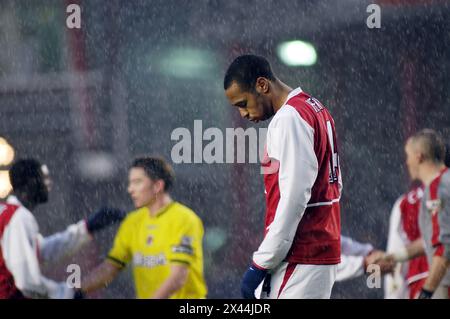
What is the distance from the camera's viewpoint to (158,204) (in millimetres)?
5160

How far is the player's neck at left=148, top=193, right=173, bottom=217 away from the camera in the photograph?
5.15 m

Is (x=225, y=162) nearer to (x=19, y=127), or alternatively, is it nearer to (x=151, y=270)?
(x=19, y=127)

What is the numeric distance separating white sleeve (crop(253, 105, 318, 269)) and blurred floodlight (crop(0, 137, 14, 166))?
13.9 ft

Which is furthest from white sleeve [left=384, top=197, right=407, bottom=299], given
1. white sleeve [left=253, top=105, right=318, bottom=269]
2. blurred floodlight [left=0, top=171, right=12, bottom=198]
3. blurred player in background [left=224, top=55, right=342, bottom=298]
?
blurred floodlight [left=0, top=171, right=12, bottom=198]

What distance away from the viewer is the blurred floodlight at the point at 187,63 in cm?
744

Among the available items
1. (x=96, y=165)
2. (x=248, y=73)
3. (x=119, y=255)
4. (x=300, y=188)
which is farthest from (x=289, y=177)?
(x=96, y=165)

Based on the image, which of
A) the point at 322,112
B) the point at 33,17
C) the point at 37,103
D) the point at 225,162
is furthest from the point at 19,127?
the point at 322,112

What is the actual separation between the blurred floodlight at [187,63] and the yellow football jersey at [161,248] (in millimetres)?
2447

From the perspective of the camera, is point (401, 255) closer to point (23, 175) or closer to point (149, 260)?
point (149, 260)

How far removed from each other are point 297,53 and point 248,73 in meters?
3.66

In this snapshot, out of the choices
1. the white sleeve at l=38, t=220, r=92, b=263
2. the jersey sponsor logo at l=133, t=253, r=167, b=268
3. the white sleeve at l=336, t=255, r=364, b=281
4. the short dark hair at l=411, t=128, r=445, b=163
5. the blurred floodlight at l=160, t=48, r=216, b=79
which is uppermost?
the blurred floodlight at l=160, t=48, r=216, b=79

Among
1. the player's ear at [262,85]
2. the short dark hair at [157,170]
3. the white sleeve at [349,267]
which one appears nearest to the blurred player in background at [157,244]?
the short dark hair at [157,170]

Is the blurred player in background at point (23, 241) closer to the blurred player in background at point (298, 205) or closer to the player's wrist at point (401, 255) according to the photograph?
the blurred player in background at point (298, 205)

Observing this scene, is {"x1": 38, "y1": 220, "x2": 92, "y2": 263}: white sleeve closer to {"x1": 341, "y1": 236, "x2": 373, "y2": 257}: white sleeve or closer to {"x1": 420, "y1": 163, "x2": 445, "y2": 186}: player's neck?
{"x1": 341, "y1": 236, "x2": 373, "y2": 257}: white sleeve
